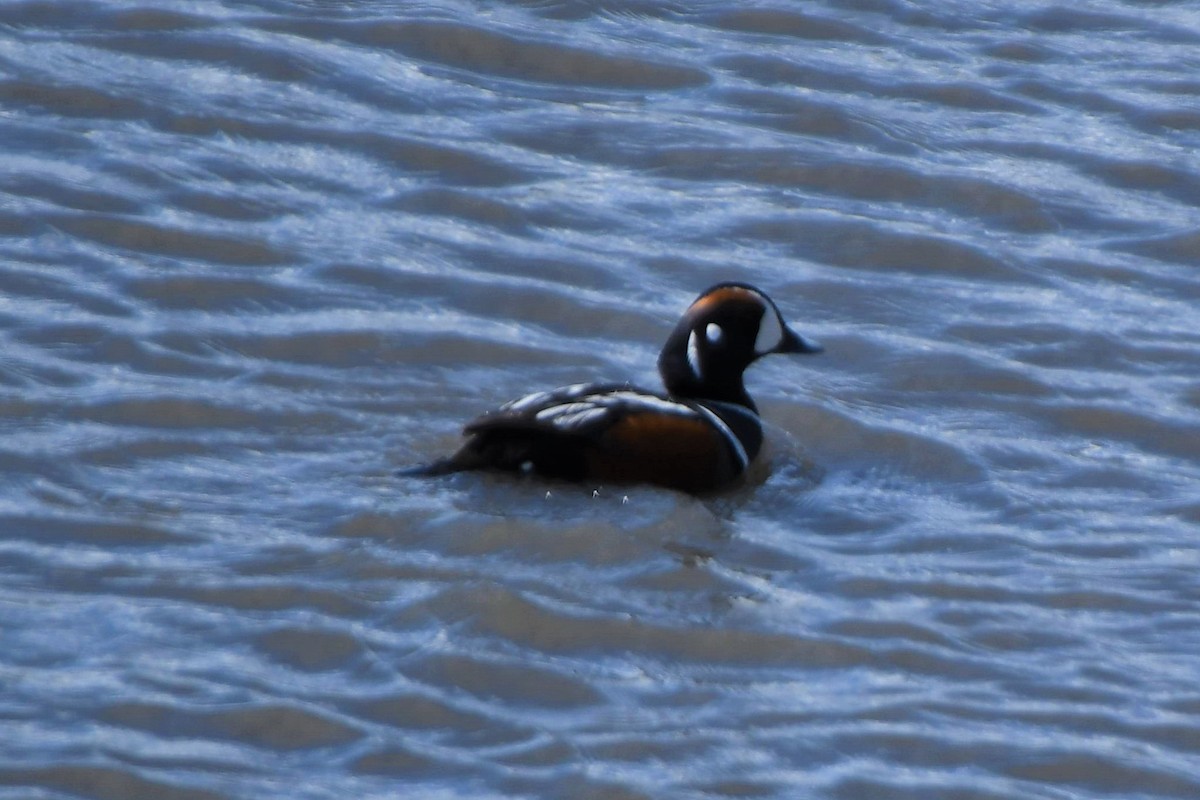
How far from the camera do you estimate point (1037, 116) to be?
10945 millimetres

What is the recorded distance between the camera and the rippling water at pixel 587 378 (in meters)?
5.74

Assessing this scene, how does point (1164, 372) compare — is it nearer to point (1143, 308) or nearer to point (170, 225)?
point (1143, 308)

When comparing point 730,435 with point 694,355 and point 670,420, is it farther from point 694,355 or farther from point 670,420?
point 694,355

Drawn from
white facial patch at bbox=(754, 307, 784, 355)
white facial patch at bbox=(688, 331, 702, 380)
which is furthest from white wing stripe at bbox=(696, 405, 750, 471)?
white facial patch at bbox=(754, 307, 784, 355)

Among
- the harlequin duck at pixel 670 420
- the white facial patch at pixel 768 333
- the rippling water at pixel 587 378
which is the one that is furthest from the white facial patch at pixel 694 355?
the rippling water at pixel 587 378

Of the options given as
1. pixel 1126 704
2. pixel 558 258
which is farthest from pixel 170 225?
pixel 1126 704

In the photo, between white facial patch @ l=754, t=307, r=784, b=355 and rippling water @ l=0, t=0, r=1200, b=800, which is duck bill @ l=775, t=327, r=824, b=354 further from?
rippling water @ l=0, t=0, r=1200, b=800

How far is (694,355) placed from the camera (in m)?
8.22

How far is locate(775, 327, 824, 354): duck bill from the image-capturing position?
A: 27.2 ft

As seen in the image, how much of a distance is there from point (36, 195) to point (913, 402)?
12.6 feet

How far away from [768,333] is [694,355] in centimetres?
30

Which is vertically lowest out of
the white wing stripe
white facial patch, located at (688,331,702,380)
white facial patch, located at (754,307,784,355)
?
the white wing stripe

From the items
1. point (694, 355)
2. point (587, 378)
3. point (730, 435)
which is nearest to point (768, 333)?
point (694, 355)

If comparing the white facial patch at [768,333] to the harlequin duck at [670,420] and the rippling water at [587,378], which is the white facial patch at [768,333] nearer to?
the harlequin duck at [670,420]
